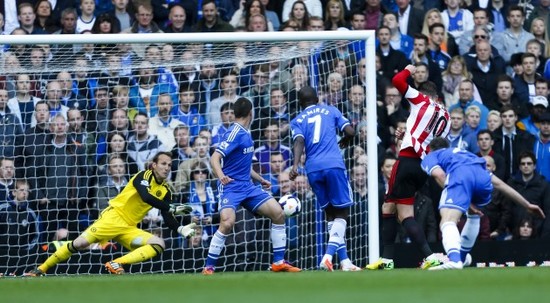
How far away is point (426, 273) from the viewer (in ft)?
36.4

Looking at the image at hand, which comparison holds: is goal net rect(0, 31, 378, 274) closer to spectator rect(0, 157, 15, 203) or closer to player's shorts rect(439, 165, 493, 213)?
spectator rect(0, 157, 15, 203)

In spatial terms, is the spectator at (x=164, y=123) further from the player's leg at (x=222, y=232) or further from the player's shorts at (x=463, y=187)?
the player's shorts at (x=463, y=187)

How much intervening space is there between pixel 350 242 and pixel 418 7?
15.3ft

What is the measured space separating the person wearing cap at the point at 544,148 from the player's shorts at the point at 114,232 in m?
5.22

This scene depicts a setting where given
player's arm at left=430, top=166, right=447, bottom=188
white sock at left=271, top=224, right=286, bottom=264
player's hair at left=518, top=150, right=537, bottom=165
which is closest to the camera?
player's arm at left=430, top=166, right=447, bottom=188

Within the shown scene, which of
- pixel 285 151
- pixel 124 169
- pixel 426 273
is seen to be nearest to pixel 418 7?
pixel 285 151

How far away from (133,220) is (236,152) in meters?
1.56

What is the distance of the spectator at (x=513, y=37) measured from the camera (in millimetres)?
17828

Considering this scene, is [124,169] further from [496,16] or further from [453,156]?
[496,16]

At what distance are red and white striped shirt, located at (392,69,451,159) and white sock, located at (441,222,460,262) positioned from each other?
1.16m

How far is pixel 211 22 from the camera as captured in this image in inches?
671

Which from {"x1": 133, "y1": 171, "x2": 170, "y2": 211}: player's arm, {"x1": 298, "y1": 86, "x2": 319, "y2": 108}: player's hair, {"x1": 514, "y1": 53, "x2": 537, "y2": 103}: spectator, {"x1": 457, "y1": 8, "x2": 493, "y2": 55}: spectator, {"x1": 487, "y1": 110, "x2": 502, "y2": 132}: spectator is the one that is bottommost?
{"x1": 133, "y1": 171, "x2": 170, "y2": 211}: player's arm

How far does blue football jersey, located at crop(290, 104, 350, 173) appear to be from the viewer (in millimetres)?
13234

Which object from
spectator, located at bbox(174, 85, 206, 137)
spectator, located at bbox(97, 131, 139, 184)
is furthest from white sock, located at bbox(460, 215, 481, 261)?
spectator, located at bbox(97, 131, 139, 184)
